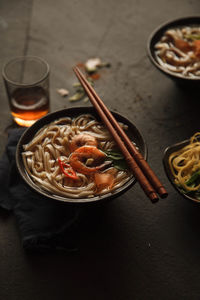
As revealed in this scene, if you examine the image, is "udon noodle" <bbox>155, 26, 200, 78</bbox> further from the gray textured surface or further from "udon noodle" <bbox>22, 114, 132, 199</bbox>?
"udon noodle" <bbox>22, 114, 132, 199</bbox>

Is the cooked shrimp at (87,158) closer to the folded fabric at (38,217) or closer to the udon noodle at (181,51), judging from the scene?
the folded fabric at (38,217)

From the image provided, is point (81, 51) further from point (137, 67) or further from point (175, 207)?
point (175, 207)

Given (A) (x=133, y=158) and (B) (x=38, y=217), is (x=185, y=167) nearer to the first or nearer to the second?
(A) (x=133, y=158)

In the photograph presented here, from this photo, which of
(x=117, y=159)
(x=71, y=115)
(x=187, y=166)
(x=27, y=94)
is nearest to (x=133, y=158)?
(x=117, y=159)

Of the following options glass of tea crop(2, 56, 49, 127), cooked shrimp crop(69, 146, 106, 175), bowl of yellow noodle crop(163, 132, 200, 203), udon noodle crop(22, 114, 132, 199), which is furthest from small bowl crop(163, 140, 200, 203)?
glass of tea crop(2, 56, 49, 127)

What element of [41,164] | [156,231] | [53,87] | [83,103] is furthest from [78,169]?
[53,87]

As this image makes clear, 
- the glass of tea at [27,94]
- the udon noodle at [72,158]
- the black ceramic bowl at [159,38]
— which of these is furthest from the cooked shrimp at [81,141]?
the black ceramic bowl at [159,38]

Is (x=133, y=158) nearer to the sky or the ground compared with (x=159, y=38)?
nearer to the ground
